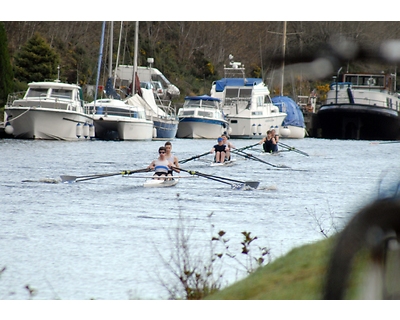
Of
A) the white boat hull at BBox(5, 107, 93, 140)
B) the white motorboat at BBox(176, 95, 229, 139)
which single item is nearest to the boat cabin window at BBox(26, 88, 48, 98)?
the white boat hull at BBox(5, 107, 93, 140)

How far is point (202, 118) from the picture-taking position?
138ft

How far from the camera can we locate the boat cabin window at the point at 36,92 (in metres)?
32.5

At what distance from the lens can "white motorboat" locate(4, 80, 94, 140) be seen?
32562 millimetres

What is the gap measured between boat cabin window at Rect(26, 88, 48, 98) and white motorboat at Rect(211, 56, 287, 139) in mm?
13078

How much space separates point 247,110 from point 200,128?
3794mm

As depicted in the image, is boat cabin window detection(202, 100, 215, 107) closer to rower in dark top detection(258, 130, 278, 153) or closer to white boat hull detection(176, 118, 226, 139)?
white boat hull detection(176, 118, 226, 139)

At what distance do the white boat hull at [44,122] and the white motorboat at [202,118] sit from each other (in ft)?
28.8

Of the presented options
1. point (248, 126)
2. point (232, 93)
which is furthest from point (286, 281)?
point (232, 93)

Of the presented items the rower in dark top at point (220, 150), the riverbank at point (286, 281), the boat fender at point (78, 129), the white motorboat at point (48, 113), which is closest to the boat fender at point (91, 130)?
the white motorboat at point (48, 113)

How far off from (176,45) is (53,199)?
6.63 m

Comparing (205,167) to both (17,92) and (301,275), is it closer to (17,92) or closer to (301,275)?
(17,92)

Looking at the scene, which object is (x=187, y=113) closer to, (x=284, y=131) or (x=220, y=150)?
(x=284, y=131)

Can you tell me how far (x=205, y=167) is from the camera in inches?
1065

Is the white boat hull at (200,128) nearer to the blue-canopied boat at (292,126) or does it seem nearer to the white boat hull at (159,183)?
the blue-canopied boat at (292,126)
